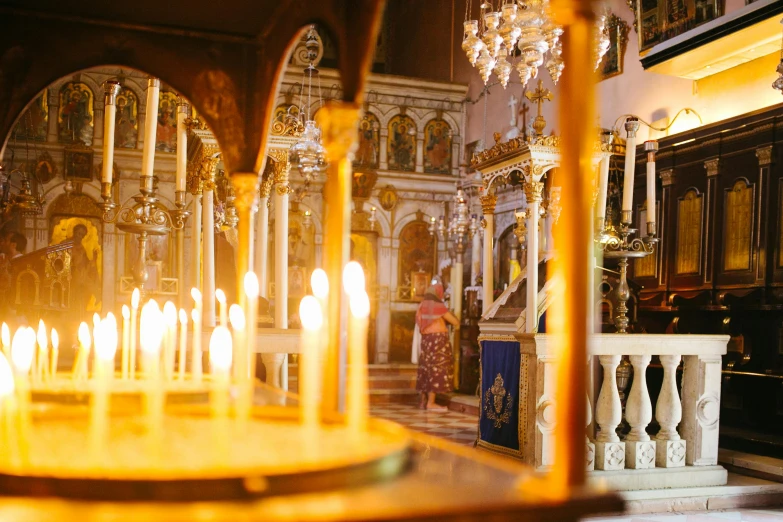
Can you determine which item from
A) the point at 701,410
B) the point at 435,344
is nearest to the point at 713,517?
the point at 701,410

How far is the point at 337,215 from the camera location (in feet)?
7.79

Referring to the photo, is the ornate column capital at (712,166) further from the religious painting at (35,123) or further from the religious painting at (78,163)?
the religious painting at (35,123)

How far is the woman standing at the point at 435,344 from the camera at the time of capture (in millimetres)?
12070

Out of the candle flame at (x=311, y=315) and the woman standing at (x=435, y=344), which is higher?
the candle flame at (x=311, y=315)

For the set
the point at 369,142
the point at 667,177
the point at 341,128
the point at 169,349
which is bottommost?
the point at 169,349

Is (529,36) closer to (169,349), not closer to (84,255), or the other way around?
(169,349)

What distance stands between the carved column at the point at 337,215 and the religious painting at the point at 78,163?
15854 millimetres

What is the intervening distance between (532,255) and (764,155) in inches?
142

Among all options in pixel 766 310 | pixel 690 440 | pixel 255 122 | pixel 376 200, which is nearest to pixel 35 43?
pixel 255 122

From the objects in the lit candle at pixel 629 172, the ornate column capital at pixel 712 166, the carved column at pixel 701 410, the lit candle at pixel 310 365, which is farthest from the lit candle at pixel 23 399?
the ornate column capital at pixel 712 166

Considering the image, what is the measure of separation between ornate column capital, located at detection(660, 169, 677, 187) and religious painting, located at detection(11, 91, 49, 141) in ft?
42.3

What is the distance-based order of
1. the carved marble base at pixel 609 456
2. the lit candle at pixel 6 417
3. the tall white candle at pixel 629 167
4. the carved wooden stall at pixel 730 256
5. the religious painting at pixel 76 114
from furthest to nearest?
the religious painting at pixel 76 114 → the carved wooden stall at pixel 730 256 → the tall white candle at pixel 629 167 → the carved marble base at pixel 609 456 → the lit candle at pixel 6 417

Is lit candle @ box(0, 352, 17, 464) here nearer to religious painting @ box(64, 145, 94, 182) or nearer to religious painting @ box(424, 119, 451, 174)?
religious painting @ box(64, 145, 94, 182)

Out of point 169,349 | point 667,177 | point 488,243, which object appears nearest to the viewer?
point 169,349
